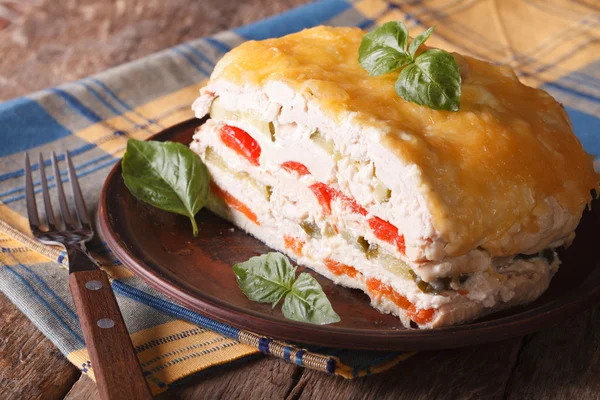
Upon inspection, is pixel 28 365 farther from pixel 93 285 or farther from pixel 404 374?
pixel 404 374

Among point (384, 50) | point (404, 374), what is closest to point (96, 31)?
point (384, 50)

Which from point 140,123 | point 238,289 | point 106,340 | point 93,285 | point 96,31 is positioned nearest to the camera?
point 106,340

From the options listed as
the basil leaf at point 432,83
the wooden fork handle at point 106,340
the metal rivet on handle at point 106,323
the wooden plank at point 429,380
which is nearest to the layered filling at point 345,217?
the wooden plank at point 429,380

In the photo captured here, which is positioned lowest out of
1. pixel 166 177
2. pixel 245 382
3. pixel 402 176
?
pixel 245 382

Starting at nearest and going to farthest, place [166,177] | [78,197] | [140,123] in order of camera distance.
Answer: [166,177] < [78,197] < [140,123]

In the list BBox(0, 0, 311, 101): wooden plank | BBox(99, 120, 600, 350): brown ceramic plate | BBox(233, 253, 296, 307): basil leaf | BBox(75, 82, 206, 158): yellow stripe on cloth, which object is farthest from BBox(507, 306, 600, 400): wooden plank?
BBox(0, 0, 311, 101): wooden plank

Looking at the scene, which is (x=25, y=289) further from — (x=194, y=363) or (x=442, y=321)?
(x=442, y=321)

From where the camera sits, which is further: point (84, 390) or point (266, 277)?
point (266, 277)
